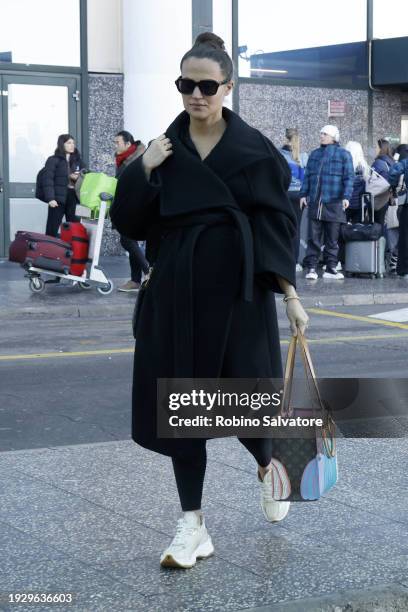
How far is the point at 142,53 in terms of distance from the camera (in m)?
18.7

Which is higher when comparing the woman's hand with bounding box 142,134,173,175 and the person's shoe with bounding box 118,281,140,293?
the woman's hand with bounding box 142,134,173,175

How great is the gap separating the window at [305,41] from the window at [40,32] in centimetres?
292

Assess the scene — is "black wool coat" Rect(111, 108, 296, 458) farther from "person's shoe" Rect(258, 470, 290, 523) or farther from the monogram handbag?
"person's shoe" Rect(258, 470, 290, 523)

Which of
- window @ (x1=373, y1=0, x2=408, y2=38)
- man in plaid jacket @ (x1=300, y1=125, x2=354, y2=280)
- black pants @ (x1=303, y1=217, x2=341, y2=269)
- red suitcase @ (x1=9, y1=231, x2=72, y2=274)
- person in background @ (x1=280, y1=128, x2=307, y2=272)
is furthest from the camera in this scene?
window @ (x1=373, y1=0, x2=408, y2=38)

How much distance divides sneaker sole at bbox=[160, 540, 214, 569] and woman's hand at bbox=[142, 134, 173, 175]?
4.41 ft

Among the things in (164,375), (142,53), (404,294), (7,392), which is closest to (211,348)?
(164,375)

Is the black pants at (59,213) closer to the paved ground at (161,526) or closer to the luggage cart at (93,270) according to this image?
the luggage cart at (93,270)

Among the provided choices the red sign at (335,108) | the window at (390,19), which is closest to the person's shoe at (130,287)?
the red sign at (335,108)

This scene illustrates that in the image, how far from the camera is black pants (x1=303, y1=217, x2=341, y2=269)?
16.2 metres

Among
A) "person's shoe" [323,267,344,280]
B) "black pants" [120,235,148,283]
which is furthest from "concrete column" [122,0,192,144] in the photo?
"black pants" [120,235,148,283]

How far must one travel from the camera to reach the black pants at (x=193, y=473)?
173 inches

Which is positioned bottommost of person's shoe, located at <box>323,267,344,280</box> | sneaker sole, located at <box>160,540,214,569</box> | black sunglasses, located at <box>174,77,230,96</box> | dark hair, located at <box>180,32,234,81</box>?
person's shoe, located at <box>323,267,344,280</box>

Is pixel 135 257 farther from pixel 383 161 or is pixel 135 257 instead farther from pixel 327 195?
pixel 383 161

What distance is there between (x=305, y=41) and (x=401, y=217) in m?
5.63
